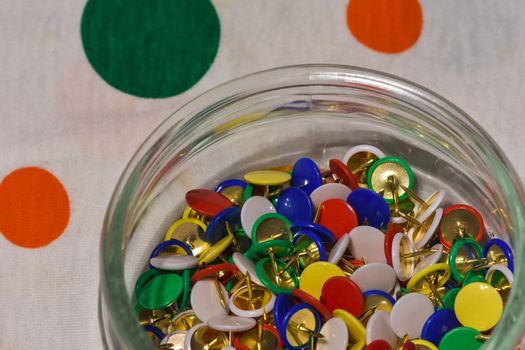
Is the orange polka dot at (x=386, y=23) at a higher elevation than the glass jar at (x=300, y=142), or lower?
higher

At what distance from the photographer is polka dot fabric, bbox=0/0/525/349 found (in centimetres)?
78

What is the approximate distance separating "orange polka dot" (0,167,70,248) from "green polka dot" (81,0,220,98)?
136 millimetres

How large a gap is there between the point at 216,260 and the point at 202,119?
14cm

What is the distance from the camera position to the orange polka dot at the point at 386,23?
865 millimetres

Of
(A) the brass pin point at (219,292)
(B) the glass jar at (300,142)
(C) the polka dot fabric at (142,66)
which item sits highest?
(C) the polka dot fabric at (142,66)

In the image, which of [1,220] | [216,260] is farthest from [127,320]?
[1,220]

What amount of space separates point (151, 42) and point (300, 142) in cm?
21

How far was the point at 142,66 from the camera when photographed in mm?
848

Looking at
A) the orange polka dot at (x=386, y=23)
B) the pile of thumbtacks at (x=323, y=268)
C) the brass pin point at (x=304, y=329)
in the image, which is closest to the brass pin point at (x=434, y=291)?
the pile of thumbtacks at (x=323, y=268)

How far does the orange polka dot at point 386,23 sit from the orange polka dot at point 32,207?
1.26 feet

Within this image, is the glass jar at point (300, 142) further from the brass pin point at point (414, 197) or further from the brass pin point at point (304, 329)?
the brass pin point at point (304, 329)

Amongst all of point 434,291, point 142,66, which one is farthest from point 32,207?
point 434,291

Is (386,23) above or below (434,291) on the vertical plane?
above

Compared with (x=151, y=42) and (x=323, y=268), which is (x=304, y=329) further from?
(x=151, y=42)
